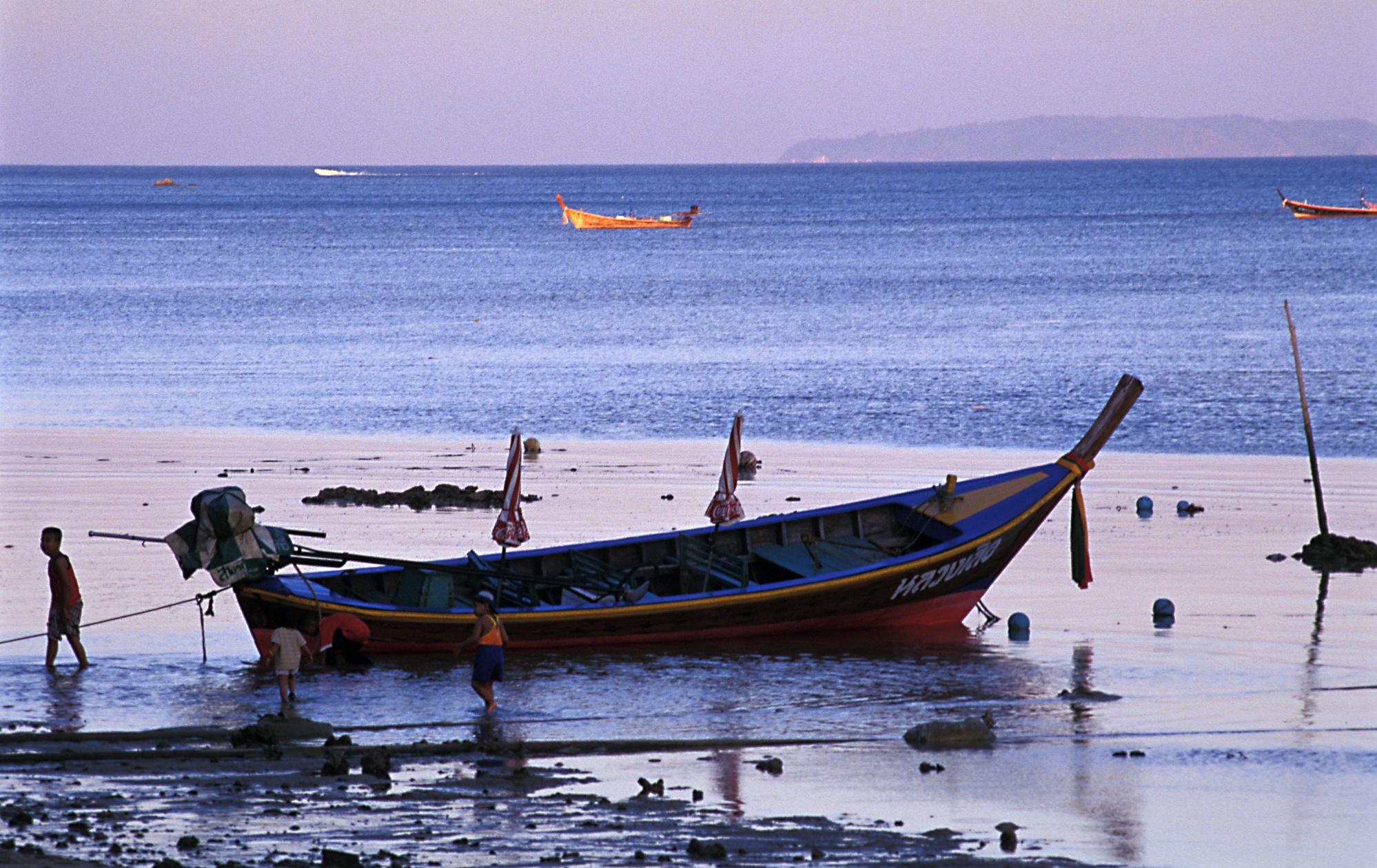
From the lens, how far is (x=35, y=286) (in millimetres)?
69438

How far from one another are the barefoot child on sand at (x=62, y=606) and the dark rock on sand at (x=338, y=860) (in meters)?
6.62

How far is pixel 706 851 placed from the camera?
919 centimetres

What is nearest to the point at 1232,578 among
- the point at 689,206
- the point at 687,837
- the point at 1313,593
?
the point at 1313,593

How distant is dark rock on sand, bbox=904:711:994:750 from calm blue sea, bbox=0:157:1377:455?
18.4m

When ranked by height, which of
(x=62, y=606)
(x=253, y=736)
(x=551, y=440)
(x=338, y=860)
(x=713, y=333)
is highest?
(x=713, y=333)

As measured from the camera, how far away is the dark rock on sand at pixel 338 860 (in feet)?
28.4

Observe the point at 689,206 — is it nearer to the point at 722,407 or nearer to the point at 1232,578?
the point at 722,407

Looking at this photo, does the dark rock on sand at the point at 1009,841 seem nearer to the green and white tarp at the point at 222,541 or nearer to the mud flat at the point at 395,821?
the mud flat at the point at 395,821

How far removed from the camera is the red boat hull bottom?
1556 centimetres

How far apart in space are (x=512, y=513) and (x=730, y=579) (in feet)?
8.10

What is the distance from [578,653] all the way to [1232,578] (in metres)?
7.92

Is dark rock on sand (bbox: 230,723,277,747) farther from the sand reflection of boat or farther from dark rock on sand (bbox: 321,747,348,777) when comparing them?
the sand reflection of boat

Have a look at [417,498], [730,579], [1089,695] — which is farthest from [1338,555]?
[417,498]

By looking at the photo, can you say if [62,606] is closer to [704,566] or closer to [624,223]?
[704,566]
